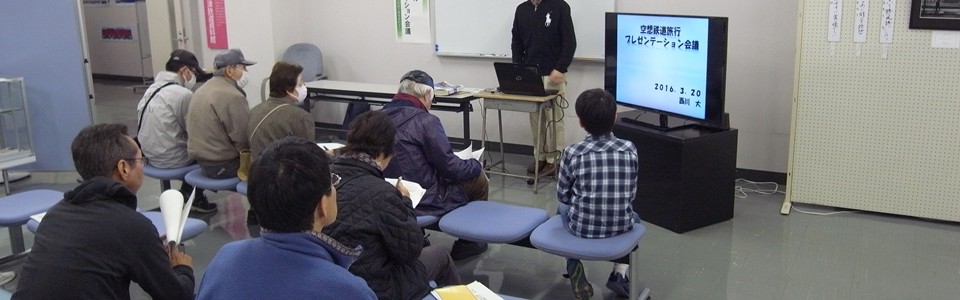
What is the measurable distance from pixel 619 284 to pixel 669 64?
→ 1555 millimetres

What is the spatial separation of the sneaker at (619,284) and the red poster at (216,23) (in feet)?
16.3

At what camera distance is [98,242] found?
2143 millimetres

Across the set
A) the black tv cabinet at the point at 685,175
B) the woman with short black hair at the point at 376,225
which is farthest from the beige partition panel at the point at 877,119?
the woman with short black hair at the point at 376,225

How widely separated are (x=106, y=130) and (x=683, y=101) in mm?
3179

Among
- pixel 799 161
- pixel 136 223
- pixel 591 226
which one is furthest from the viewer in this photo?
pixel 799 161

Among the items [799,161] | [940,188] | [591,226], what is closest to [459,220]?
[591,226]

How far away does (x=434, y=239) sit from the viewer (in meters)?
4.51

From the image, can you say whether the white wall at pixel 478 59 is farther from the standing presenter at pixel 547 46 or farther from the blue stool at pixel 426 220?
the blue stool at pixel 426 220

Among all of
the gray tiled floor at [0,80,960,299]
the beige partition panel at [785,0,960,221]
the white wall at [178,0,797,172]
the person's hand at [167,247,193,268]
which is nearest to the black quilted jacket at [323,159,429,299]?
the person's hand at [167,247,193,268]

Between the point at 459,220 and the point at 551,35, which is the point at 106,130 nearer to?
the point at 459,220

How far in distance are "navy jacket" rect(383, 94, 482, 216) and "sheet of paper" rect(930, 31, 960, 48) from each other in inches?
104

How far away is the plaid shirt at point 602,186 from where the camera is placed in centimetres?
328

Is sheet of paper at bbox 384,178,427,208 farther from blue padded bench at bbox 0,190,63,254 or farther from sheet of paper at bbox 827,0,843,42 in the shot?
sheet of paper at bbox 827,0,843,42

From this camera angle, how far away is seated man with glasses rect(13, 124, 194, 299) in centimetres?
212
